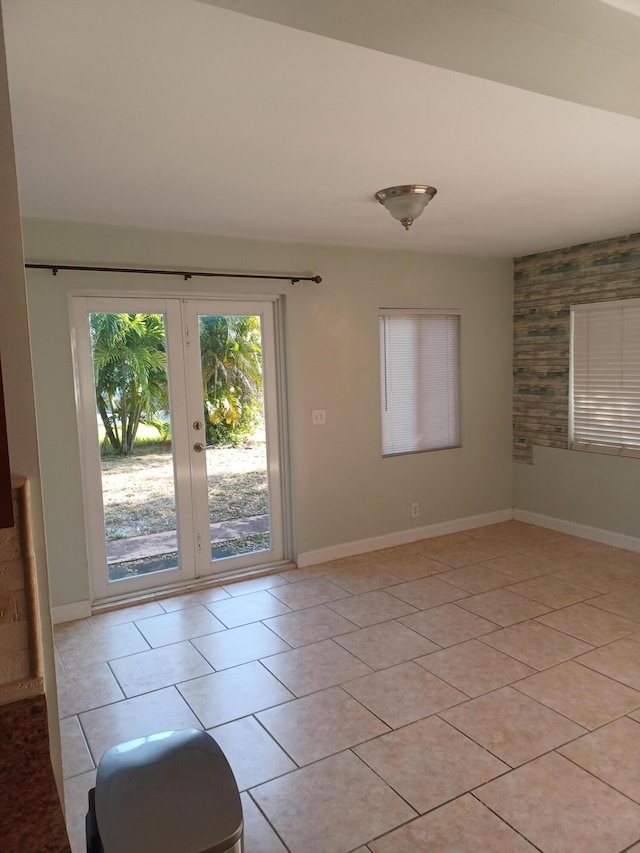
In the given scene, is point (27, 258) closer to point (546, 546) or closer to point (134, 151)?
point (134, 151)

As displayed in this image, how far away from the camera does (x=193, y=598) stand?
3986 mm

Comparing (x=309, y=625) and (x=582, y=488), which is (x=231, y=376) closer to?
(x=309, y=625)

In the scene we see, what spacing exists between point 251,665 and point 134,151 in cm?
242

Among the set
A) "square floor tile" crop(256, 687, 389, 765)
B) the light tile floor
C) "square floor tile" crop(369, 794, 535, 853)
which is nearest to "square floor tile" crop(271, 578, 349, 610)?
the light tile floor

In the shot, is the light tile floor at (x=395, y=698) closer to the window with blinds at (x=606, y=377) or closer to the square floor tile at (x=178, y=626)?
the square floor tile at (x=178, y=626)

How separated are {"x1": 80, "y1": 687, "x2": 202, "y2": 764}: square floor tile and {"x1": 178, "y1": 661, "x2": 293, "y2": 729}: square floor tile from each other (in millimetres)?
62

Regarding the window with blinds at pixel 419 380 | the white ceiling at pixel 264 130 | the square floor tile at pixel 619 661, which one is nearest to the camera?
the white ceiling at pixel 264 130

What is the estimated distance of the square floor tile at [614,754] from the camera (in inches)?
86.1

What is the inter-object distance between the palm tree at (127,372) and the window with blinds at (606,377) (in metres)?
3.25

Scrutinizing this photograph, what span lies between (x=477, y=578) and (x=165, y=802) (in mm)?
3306

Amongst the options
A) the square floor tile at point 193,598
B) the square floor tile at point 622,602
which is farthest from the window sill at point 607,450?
the square floor tile at point 193,598

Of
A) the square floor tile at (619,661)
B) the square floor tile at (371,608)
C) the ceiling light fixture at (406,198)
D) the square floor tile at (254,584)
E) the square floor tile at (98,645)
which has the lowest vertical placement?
the square floor tile at (619,661)

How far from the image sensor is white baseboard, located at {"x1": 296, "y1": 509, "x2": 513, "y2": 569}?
4566 mm

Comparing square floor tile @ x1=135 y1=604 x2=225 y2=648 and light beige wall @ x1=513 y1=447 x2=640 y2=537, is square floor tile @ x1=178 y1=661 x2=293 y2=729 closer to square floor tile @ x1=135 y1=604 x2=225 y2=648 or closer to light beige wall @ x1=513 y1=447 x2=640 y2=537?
square floor tile @ x1=135 y1=604 x2=225 y2=648
